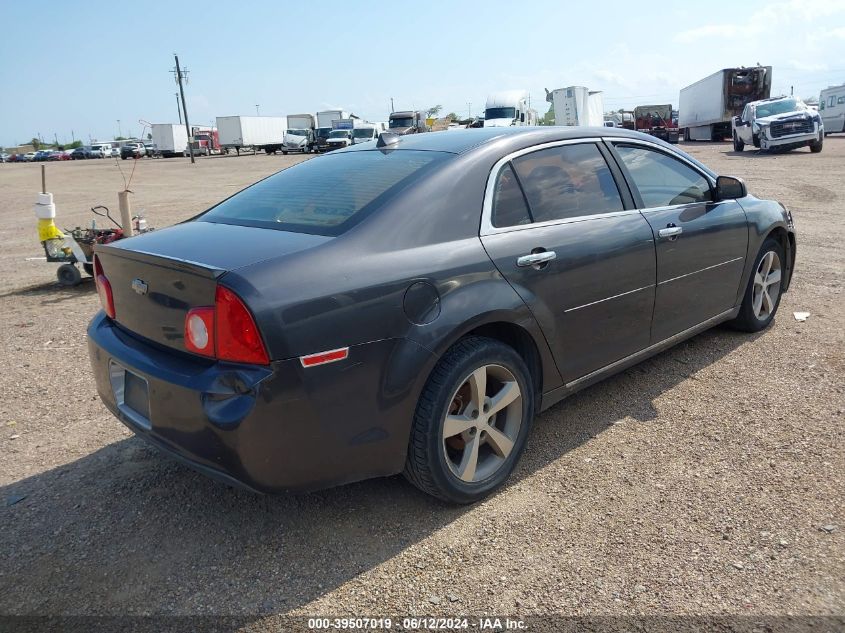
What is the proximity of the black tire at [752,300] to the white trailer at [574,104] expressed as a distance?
101 feet

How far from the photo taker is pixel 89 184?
92.9 ft

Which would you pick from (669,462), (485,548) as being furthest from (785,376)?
(485,548)

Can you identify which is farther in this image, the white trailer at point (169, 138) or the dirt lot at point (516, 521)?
the white trailer at point (169, 138)

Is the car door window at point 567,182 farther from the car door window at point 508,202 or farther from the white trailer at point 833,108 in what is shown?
the white trailer at point 833,108

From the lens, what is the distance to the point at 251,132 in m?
60.5

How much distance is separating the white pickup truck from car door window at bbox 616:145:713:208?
22863 mm

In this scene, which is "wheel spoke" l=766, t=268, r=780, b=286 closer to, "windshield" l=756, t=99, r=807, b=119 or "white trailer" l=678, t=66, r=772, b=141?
"windshield" l=756, t=99, r=807, b=119

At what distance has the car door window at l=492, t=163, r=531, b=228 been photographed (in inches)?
126

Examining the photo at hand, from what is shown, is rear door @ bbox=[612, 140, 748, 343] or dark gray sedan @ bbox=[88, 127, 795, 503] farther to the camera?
rear door @ bbox=[612, 140, 748, 343]

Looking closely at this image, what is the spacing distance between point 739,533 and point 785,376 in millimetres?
1968

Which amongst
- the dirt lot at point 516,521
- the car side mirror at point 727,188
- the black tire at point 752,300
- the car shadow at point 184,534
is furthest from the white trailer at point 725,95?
the car shadow at point 184,534

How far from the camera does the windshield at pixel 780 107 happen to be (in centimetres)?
2461

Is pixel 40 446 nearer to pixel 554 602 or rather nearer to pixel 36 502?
pixel 36 502

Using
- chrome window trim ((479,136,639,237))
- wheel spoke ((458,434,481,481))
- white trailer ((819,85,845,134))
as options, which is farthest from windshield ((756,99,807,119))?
wheel spoke ((458,434,481,481))
